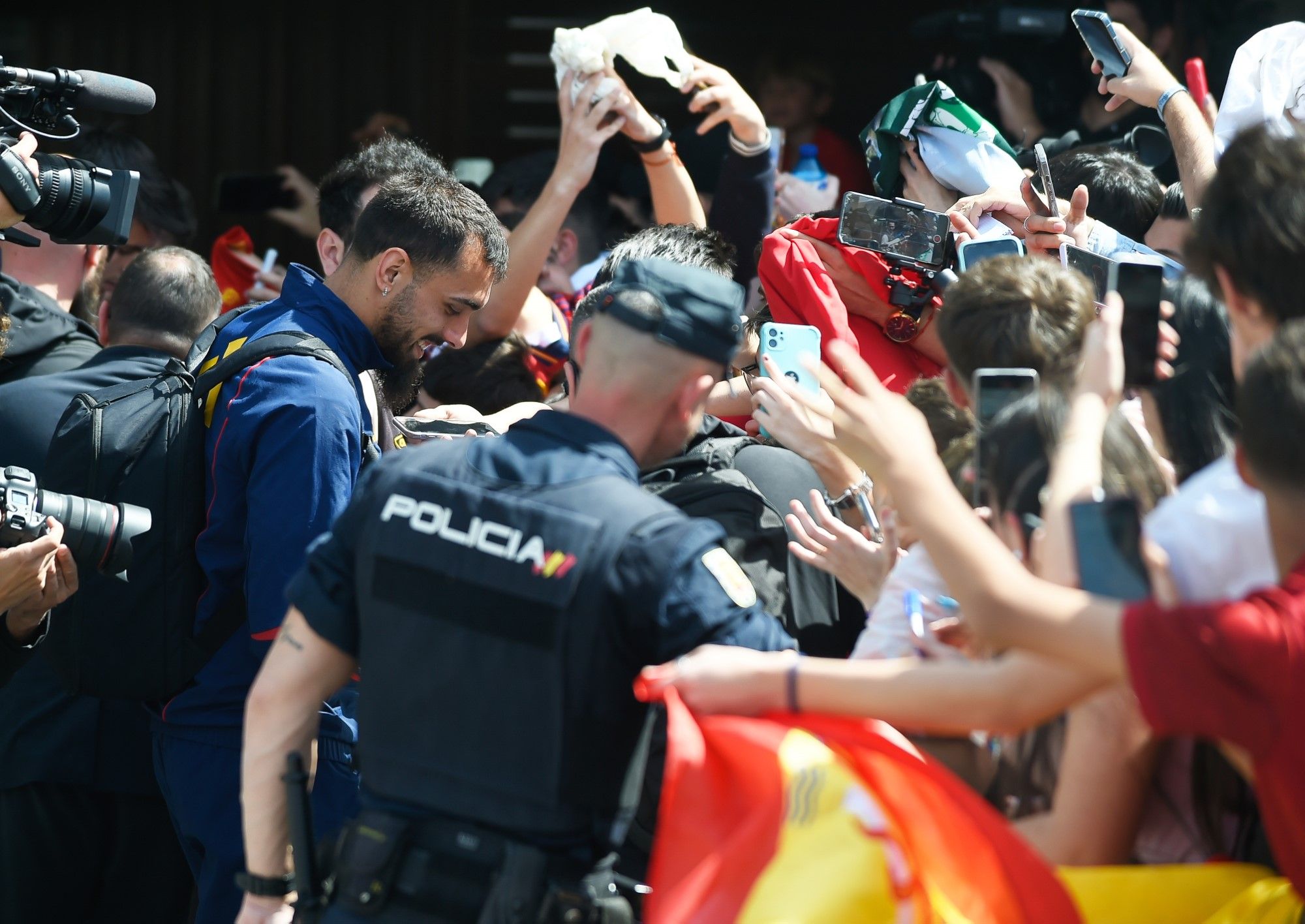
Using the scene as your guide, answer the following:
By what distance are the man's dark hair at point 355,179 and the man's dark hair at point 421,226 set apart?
→ 704mm

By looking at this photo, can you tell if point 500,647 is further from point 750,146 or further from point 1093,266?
point 750,146

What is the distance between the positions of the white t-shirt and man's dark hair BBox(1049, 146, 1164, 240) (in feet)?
5.70

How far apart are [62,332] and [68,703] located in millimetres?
1075

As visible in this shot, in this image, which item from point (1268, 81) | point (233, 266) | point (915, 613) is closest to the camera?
point (915, 613)

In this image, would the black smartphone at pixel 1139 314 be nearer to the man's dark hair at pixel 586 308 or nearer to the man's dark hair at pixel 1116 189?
the man's dark hair at pixel 586 308

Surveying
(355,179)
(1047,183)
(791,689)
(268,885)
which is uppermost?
(1047,183)

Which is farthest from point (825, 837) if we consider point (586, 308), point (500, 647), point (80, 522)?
point (80, 522)

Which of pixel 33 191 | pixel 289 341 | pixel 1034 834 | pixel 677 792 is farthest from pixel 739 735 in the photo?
pixel 33 191

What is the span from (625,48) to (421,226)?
1.10m

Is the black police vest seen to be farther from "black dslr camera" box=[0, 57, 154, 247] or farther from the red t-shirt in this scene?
"black dslr camera" box=[0, 57, 154, 247]

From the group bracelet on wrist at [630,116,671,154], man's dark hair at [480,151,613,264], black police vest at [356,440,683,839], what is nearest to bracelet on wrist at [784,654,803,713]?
black police vest at [356,440,683,839]

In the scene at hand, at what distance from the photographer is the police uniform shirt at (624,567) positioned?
6.02 ft

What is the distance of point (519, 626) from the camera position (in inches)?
74.0

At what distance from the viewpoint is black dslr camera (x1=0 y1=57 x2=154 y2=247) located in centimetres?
294
